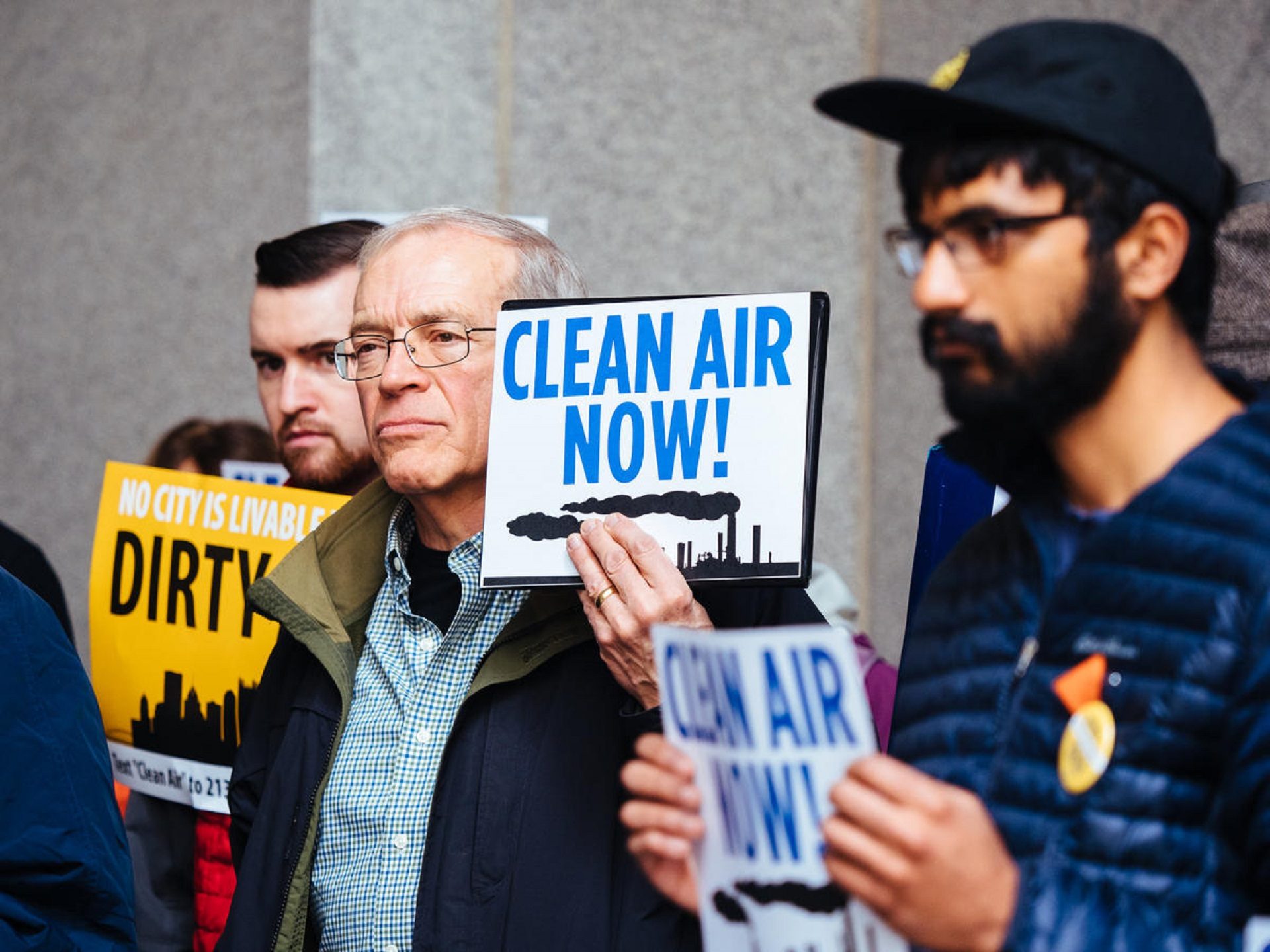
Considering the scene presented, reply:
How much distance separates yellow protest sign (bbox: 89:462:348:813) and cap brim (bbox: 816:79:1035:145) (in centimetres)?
150

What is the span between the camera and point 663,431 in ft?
6.21

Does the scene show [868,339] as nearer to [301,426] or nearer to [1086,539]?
[301,426]

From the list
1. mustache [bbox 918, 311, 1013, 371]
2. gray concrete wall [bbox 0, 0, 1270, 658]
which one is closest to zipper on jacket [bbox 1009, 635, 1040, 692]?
mustache [bbox 918, 311, 1013, 371]

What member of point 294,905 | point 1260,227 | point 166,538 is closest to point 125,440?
point 166,538

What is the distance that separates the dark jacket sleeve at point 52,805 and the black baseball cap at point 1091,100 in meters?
1.31

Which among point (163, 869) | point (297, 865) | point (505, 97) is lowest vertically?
point (163, 869)

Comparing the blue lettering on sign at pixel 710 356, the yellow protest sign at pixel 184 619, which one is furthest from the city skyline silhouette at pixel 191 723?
the blue lettering on sign at pixel 710 356

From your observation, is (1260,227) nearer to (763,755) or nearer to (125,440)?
(763,755)

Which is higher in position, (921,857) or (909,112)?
(909,112)

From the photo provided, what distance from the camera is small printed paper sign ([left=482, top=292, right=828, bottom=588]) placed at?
1.85m

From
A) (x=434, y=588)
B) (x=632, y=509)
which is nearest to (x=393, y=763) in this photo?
(x=434, y=588)

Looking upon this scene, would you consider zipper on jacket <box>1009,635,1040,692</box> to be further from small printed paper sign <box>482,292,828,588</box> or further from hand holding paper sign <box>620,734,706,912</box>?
small printed paper sign <box>482,292,828,588</box>

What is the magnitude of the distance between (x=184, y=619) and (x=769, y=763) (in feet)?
5.69

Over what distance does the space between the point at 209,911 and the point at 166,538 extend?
667 millimetres
